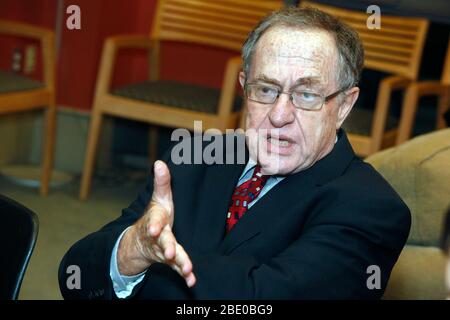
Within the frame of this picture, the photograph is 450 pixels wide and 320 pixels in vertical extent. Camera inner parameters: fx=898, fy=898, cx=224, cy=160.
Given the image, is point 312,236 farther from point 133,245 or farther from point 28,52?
point 28,52

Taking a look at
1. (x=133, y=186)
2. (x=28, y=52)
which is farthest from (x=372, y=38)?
(x=28, y=52)

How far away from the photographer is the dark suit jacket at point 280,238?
1.43 m

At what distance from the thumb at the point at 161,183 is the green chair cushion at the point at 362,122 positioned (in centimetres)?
197

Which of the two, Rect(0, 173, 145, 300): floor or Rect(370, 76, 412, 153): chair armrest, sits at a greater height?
Rect(370, 76, 412, 153): chair armrest

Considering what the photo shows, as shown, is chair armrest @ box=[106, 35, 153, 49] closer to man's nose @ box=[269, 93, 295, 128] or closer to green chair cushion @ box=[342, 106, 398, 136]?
green chair cushion @ box=[342, 106, 398, 136]

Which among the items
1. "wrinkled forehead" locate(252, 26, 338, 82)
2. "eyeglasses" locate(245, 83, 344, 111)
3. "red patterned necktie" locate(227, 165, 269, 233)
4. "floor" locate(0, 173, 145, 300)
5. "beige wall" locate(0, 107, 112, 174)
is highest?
"wrinkled forehead" locate(252, 26, 338, 82)

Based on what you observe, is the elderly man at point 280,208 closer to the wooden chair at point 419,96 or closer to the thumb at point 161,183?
the thumb at point 161,183

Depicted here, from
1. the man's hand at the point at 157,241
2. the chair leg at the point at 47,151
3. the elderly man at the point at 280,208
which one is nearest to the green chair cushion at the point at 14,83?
the chair leg at the point at 47,151

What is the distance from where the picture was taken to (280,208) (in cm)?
160

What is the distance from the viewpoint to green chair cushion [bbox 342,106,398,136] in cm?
342

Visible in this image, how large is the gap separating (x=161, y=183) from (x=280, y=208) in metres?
0.27

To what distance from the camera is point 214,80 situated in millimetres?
4531

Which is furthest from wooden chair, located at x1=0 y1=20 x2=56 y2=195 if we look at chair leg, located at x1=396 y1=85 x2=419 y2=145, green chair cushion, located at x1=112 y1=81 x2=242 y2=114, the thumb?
the thumb

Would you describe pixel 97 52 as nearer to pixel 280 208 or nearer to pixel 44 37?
pixel 44 37
